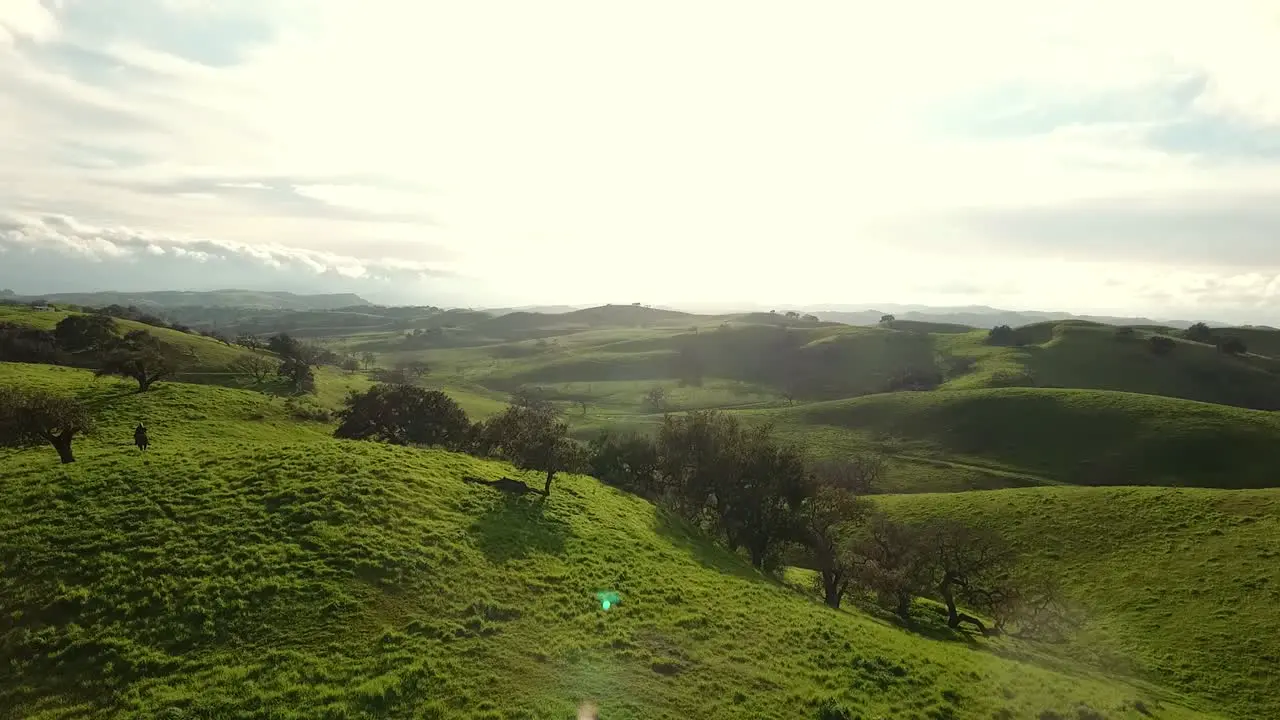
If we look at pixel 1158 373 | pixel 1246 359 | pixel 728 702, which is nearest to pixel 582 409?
pixel 728 702

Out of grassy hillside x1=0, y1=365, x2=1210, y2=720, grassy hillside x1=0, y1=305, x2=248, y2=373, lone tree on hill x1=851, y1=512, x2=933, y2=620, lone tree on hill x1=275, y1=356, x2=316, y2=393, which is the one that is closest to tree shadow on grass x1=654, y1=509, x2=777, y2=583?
grassy hillside x1=0, y1=365, x2=1210, y2=720

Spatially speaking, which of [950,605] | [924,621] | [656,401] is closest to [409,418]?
[924,621]

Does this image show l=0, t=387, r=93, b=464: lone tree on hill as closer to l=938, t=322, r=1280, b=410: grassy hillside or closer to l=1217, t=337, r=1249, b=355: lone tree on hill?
l=938, t=322, r=1280, b=410: grassy hillside

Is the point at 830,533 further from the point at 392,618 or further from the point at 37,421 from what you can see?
the point at 37,421

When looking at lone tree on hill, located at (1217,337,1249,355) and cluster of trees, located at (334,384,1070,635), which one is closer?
cluster of trees, located at (334,384,1070,635)

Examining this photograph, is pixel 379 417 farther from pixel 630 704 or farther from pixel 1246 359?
pixel 1246 359

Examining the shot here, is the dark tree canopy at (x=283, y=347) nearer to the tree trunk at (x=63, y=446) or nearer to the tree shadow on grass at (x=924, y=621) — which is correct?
the tree trunk at (x=63, y=446)
